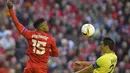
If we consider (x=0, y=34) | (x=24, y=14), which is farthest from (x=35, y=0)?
(x=0, y=34)

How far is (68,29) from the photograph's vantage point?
19.5m

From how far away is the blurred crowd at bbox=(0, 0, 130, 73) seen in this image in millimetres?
16750

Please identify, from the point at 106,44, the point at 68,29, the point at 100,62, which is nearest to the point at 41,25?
the point at 106,44

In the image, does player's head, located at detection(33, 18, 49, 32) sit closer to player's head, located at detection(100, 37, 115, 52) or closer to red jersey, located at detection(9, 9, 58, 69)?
red jersey, located at detection(9, 9, 58, 69)

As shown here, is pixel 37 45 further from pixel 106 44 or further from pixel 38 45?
pixel 106 44

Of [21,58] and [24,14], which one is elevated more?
[24,14]

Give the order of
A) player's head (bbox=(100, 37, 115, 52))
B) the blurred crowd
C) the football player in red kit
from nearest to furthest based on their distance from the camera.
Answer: player's head (bbox=(100, 37, 115, 52))
the football player in red kit
the blurred crowd

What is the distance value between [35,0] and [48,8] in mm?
585

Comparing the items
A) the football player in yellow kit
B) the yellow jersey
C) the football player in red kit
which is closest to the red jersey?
the football player in red kit

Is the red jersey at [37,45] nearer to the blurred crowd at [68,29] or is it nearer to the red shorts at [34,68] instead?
the red shorts at [34,68]

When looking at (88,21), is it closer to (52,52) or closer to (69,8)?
(69,8)

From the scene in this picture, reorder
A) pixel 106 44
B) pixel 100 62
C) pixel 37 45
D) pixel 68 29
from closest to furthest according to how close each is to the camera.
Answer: pixel 100 62
pixel 106 44
pixel 37 45
pixel 68 29

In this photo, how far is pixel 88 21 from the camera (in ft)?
67.5

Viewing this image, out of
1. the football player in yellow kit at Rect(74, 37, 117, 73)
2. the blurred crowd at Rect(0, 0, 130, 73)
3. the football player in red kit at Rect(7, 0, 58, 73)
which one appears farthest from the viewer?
the blurred crowd at Rect(0, 0, 130, 73)
